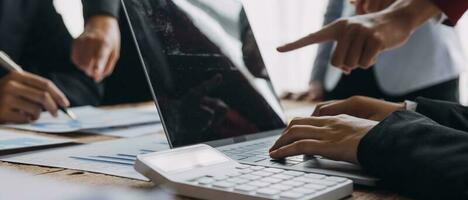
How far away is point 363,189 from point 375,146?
4 centimetres

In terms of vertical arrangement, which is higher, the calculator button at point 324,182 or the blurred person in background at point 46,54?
the blurred person in background at point 46,54

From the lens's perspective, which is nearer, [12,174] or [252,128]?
[12,174]

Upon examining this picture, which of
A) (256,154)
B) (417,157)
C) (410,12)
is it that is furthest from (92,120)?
(417,157)

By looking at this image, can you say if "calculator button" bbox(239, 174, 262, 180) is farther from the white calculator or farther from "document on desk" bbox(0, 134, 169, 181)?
"document on desk" bbox(0, 134, 169, 181)

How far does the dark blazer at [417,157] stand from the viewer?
47 cm

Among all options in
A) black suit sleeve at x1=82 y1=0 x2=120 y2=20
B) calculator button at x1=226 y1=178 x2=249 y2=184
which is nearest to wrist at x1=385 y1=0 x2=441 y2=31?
calculator button at x1=226 y1=178 x2=249 y2=184

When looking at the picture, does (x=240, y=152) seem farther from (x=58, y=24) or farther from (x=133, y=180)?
(x=58, y=24)

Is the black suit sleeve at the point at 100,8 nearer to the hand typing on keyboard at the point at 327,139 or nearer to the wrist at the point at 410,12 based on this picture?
the wrist at the point at 410,12

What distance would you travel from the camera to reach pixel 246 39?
966 millimetres

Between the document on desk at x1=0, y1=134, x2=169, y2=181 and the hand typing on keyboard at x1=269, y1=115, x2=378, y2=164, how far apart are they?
0.57 feet

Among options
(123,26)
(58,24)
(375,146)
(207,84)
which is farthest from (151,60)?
(123,26)

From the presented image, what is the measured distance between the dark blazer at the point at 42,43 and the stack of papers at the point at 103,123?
283 mm

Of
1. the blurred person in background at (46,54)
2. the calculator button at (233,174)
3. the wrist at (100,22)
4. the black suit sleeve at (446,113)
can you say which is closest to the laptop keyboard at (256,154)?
the calculator button at (233,174)

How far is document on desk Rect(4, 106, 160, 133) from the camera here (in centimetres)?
101
